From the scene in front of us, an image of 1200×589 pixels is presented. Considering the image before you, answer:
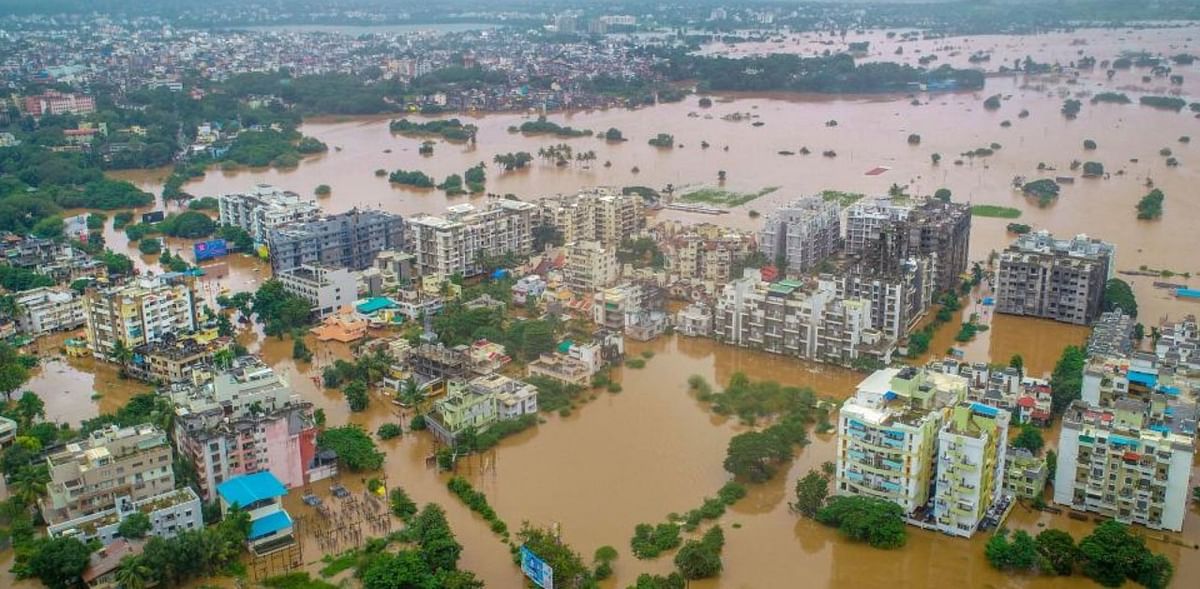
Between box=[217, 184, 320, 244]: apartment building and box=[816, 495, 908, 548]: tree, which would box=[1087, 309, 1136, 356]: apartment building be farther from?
box=[217, 184, 320, 244]: apartment building

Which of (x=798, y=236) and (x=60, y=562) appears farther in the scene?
(x=798, y=236)

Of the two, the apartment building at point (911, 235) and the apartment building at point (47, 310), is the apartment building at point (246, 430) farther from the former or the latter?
the apartment building at point (911, 235)

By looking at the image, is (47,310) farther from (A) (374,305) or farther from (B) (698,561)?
(B) (698,561)

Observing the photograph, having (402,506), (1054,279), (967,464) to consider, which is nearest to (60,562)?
(402,506)

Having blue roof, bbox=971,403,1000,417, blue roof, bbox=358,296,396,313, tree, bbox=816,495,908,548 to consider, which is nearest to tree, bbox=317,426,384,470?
blue roof, bbox=358,296,396,313

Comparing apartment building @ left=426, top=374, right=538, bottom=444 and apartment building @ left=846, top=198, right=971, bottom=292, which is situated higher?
apartment building @ left=846, top=198, right=971, bottom=292

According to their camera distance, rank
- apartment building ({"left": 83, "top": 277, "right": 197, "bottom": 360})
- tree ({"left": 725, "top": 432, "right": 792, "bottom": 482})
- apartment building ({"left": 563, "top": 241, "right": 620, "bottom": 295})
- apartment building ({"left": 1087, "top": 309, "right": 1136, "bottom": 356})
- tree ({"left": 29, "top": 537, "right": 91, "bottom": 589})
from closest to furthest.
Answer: tree ({"left": 29, "top": 537, "right": 91, "bottom": 589})
tree ({"left": 725, "top": 432, "right": 792, "bottom": 482})
apartment building ({"left": 1087, "top": 309, "right": 1136, "bottom": 356})
apartment building ({"left": 83, "top": 277, "right": 197, "bottom": 360})
apartment building ({"left": 563, "top": 241, "right": 620, "bottom": 295})
